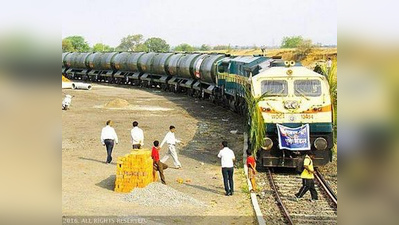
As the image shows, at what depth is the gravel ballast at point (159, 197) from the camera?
445 inches

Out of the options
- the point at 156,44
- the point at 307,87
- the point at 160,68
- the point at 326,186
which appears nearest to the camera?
the point at 326,186

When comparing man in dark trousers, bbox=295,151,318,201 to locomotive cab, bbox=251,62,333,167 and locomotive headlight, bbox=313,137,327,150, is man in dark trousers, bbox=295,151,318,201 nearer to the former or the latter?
locomotive cab, bbox=251,62,333,167

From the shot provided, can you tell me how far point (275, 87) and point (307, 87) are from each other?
3.03ft

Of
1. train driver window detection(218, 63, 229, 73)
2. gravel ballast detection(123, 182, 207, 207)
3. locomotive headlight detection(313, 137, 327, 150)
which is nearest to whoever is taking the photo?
gravel ballast detection(123, 182, 207, 207)

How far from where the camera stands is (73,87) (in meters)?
44.8

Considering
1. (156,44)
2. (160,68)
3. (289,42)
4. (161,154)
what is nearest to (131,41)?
(156,44)

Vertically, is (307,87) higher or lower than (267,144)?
higher

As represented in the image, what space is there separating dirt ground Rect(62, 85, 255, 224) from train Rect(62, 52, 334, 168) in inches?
51.3

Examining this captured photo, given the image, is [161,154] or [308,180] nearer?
[308,180]

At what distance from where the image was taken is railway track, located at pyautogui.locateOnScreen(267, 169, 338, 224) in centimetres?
1052

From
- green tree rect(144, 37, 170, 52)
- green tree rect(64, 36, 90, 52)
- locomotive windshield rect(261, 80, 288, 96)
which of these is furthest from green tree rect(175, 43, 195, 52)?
locomotive windshield rect(261, 80, 288, 96)

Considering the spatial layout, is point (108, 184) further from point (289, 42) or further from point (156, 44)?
point (156, 44)

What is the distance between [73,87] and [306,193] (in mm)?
35248

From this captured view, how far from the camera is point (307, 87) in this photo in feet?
48.7
